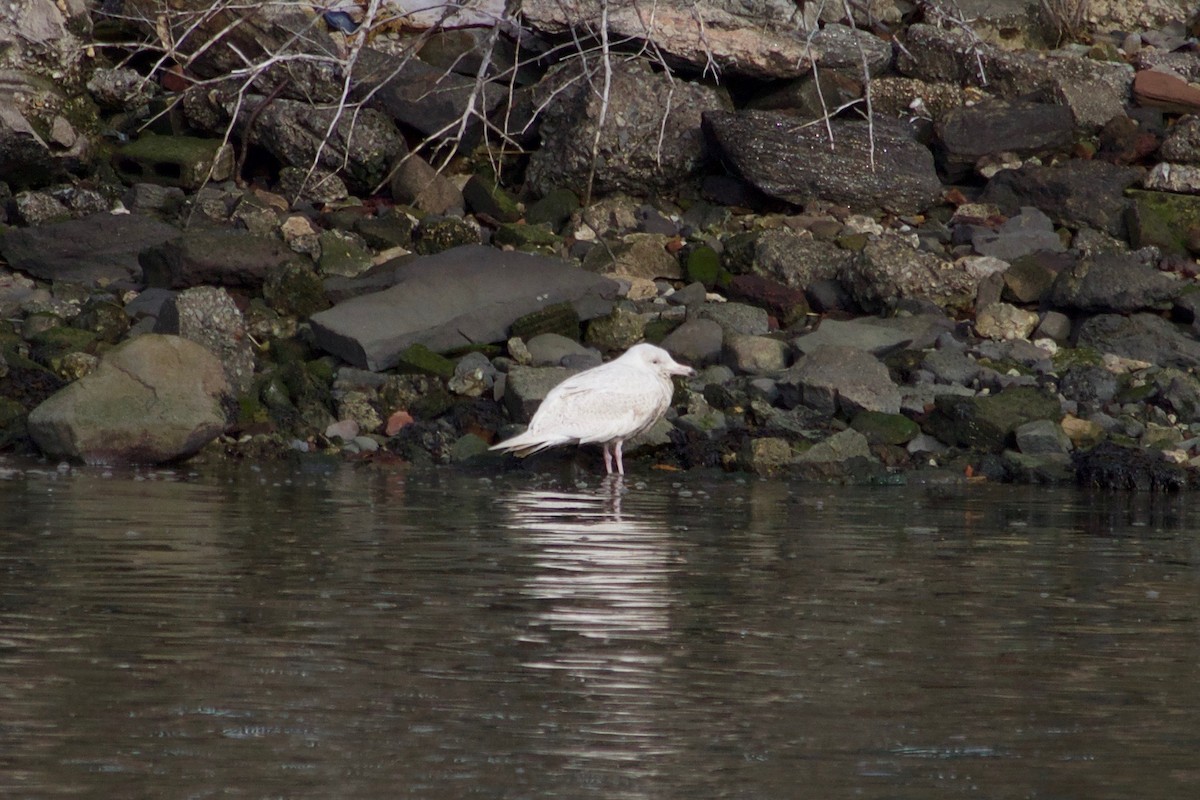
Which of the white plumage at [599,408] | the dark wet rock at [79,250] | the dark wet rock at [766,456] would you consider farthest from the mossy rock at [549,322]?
the dark wet rock at [79,250]

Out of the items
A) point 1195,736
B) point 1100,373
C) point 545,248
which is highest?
point 545,248

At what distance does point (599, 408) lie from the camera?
13.7 m

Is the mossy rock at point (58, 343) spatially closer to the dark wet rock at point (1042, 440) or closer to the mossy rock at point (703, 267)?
the mossy rock at point (703, 267)

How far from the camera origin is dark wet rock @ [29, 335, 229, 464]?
1422 cm

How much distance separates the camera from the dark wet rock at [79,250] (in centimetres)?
1978

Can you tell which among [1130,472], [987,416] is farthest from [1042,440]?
[1130,472]

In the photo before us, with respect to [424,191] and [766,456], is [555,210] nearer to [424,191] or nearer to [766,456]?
[424,191]

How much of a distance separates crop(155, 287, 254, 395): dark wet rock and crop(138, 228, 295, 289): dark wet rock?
125 centimetres

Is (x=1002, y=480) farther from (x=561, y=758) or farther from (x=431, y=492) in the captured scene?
(x=561, y=758)

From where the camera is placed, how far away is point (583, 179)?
2228 cm

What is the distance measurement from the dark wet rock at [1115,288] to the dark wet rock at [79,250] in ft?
31.7

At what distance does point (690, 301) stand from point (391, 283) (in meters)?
3.12

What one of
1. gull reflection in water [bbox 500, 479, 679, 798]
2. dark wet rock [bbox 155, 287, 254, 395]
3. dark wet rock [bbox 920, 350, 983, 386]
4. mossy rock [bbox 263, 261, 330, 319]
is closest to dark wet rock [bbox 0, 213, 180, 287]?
mossy rock [bbox 263, 261, 330, 319]

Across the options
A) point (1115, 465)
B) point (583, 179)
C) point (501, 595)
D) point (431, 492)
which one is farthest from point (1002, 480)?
point (583, 179)
